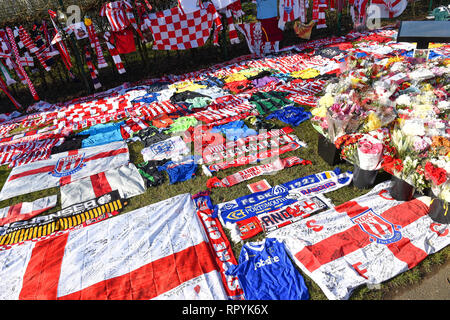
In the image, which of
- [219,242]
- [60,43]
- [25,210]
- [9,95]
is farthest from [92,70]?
[219,242]

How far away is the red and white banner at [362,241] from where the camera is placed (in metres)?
2.66

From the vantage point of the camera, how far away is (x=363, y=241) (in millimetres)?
2949

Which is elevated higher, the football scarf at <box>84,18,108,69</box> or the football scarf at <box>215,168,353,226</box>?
the football scarf at <box>84,18,108,69</box>

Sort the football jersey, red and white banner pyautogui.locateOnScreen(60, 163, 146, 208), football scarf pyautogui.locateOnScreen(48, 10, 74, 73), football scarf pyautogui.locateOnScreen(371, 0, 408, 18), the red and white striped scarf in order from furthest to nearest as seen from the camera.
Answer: football scarf pyautogui.locateOnScreen(371, 0, 408, 18), the red and white striped scarf, football scarf pyautogui.locateOnScreen(48, 10, 74, 73), red and white banner pyautogui.locateOnScreen(60, 163, 146, 208), the football jersey

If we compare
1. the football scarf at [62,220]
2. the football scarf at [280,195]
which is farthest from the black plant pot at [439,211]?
the football scarf at [62,220]

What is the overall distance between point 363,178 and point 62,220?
4026 mm

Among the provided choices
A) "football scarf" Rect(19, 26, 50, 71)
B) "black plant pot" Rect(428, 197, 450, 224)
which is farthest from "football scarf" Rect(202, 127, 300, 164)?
"football scarf" Rect(19, 26, 50, 71)

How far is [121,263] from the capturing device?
2961 mm

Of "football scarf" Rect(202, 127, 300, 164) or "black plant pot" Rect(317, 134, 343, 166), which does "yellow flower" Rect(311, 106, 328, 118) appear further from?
"football scarf" Rect(202, 127, 300, 164)

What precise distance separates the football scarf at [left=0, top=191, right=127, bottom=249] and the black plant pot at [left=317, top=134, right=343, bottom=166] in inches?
122

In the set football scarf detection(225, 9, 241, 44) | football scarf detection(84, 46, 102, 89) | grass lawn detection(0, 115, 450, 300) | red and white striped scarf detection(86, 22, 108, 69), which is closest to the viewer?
grass lawn detection(0, 115, 450, 300)

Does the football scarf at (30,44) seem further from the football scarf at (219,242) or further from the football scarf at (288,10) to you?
the football scarf at (288,10)

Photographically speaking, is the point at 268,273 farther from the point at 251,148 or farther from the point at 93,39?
the point at 93,39

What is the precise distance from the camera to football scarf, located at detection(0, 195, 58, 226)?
377 centimetres
